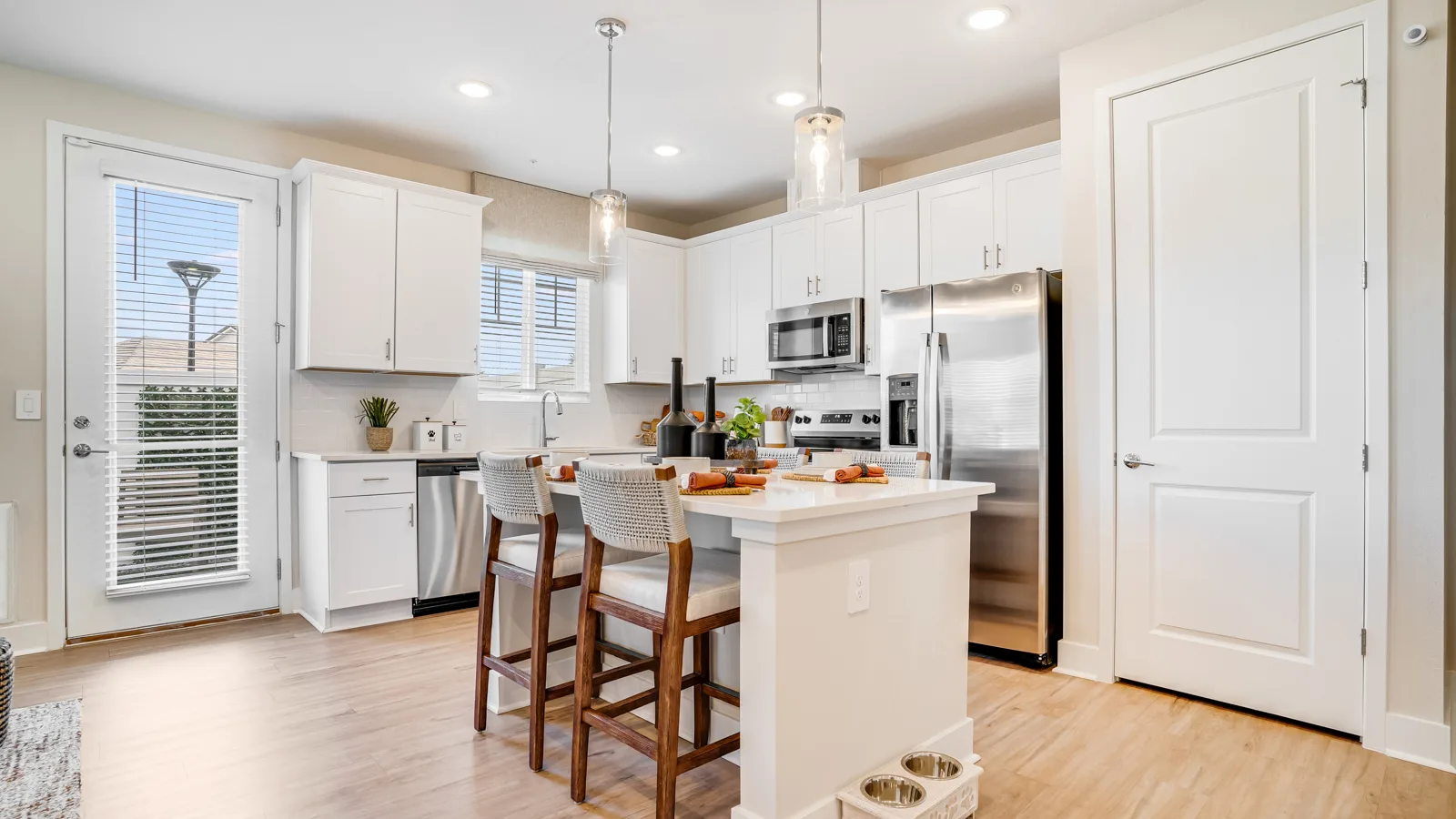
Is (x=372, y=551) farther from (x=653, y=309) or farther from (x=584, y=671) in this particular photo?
(x=653, y=309)

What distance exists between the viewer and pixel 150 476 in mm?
3635

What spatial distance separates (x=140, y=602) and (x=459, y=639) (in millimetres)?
1582

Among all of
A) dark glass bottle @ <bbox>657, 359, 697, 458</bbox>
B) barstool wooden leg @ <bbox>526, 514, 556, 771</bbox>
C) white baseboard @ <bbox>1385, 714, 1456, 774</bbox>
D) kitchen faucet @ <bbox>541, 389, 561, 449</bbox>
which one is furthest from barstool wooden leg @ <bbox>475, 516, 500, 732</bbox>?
white baseboard @ <bbox>1385, 714, 1456, 774</bbox>

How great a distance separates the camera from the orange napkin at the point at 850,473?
7.28 feet

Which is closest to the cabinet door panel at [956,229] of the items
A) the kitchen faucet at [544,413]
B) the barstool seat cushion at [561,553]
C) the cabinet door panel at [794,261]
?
the cabinet door panel at [794,261]

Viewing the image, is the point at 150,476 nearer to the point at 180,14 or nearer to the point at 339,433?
the point at 339,433

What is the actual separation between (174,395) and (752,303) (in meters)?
3.30

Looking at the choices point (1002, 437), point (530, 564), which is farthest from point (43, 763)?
point (1002, 437)

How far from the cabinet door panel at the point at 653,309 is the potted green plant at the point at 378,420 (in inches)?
63.7

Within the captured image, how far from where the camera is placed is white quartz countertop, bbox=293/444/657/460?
12.3 ft

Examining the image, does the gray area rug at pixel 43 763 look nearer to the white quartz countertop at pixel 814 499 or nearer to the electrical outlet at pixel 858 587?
the white quartz countertop at pixel 814 499

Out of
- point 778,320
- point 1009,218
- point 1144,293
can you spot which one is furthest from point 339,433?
point 1144,293

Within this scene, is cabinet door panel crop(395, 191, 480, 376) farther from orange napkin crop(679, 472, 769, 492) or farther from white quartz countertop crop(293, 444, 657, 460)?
orange napkin crop(679, 472, 769, 492)

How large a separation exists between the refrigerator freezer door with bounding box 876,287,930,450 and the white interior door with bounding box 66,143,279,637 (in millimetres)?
3276
